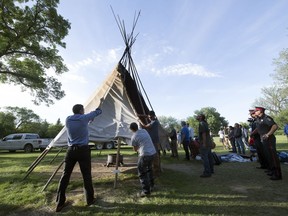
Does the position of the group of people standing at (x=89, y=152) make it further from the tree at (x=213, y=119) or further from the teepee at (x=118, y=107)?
the tree at (x=213, y=119)

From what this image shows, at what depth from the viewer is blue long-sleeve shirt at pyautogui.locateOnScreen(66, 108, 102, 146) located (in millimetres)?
4602

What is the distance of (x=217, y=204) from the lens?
172 inches

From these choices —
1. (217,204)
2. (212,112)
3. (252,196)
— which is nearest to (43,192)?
(217,204)

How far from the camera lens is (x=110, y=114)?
718 cm

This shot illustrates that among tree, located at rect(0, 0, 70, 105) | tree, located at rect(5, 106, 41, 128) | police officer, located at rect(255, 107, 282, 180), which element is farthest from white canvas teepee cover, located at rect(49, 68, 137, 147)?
tree, located at rect(5, 106, 41, 128)

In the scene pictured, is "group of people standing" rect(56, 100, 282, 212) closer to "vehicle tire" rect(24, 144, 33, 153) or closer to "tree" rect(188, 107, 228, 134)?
"vehicle tire" rect(24, 144, 33, 153)

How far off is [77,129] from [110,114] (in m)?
2.55

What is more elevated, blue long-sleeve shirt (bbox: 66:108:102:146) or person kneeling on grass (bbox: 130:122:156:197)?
blue long-sleeve shirt (bbox: 66:108:102:146)

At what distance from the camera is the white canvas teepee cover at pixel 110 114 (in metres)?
6.45

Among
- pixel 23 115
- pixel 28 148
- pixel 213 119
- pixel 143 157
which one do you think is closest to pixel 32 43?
pixel 28 148

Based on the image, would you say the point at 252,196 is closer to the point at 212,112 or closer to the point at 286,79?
the point at 286,79

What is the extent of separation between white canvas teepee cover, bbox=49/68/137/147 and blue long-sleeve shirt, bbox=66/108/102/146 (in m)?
1.72

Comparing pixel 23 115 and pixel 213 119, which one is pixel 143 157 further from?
pixel 213 119

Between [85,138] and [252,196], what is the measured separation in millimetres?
3599
